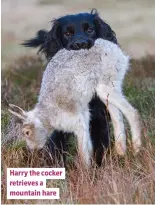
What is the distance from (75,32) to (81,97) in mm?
758

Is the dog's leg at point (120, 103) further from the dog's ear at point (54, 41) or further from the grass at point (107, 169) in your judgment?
the dog's ear at point (54, 41)

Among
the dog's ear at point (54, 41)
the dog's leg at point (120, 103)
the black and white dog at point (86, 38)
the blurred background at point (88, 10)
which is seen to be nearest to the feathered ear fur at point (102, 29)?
the black and white dog at point (86, 38)

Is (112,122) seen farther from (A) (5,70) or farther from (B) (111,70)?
(A) (5,70)

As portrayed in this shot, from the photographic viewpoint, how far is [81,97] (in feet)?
24.0

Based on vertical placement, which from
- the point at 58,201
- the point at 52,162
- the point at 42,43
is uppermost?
the point at 42,43

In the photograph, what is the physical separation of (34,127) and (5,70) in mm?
4659

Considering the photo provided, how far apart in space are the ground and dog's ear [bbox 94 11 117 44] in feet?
1.05

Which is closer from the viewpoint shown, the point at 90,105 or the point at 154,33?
the point at 90,105

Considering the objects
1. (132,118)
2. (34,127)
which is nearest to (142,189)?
(132,118)

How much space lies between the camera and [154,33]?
27.6 feet

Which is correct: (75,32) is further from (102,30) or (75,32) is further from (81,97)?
(81,97)

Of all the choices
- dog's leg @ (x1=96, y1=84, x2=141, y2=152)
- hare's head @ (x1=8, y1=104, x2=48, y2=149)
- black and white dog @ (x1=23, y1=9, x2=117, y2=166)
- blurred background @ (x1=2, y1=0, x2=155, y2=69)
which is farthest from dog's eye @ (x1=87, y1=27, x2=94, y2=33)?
hare's head @ (x1=8, y1=104, x2=48, y2=149)

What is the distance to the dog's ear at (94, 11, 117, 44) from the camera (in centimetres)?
793

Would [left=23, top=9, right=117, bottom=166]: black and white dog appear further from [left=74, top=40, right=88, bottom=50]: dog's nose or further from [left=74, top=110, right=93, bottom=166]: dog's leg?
[left=74, top=110, right=93, bottom=166]: dog's leg
